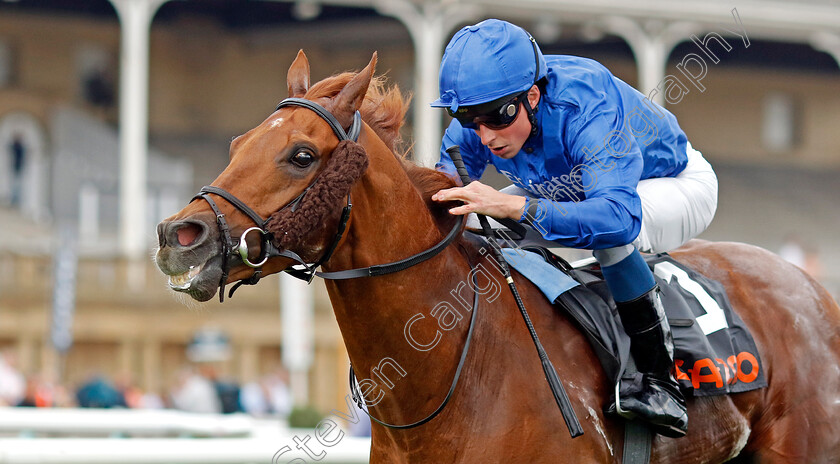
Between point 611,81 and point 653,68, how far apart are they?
45.5 ft

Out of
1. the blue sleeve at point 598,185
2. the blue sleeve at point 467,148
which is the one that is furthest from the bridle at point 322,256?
the blue sleeve at point 467,148

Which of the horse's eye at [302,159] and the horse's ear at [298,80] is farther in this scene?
the horse's ear at [298,80]

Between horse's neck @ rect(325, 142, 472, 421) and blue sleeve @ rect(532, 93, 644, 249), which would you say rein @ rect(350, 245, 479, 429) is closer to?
horse's neck @ rect(325, 142, 472, 421)

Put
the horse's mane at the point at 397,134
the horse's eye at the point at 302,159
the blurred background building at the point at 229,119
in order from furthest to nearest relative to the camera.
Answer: the blurred background building at the point at 229,119
the horse's mane at the point at 397,134
the horse's eye at the point at 302,159

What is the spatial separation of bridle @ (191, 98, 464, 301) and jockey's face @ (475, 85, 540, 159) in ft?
1.21

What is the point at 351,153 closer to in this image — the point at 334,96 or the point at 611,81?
the point at 334,96

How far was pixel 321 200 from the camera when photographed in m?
2.53

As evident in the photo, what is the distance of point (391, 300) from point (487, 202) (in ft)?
1.20

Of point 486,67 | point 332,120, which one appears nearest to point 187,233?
point 332,120

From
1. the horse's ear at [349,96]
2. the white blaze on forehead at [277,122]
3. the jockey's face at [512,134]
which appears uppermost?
the horse's ear at [349,96]

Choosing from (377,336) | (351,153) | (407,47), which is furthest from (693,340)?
(407,47)

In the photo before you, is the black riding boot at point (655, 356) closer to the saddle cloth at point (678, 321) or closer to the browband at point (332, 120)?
the saddle cloth at point (678, 321)

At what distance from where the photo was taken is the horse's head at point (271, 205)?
7.95 feet

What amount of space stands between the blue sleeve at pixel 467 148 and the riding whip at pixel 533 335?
19 centimetres
